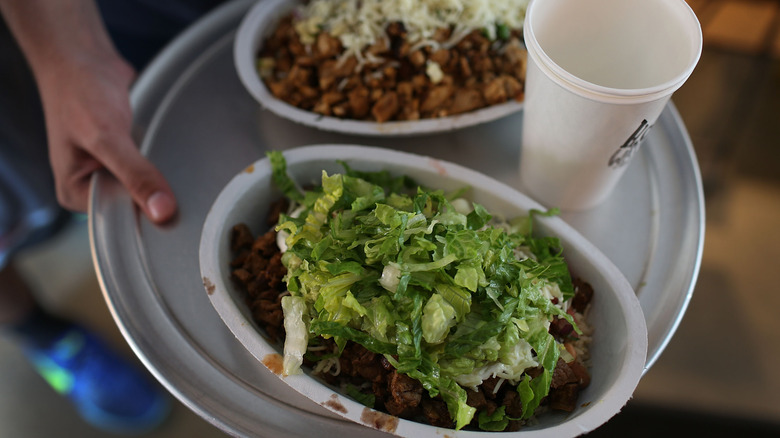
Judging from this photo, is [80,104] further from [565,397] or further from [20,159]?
[565,397]

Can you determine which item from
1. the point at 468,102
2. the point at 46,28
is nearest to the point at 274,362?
the point at 468,102

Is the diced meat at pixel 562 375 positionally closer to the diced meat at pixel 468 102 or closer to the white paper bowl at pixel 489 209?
the white paper bowl at pixel 489 209

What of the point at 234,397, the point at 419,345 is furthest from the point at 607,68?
the point at 234,397

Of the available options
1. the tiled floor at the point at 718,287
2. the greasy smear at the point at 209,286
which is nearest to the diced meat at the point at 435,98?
the greasy smear at the point at 209,286

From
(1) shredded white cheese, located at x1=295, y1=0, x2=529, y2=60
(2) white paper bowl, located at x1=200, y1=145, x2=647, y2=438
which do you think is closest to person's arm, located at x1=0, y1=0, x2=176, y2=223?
(2) white paper bowl, located at x1=200, y1=145, x2=647, y2=438

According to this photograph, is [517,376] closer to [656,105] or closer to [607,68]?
[656,105]
